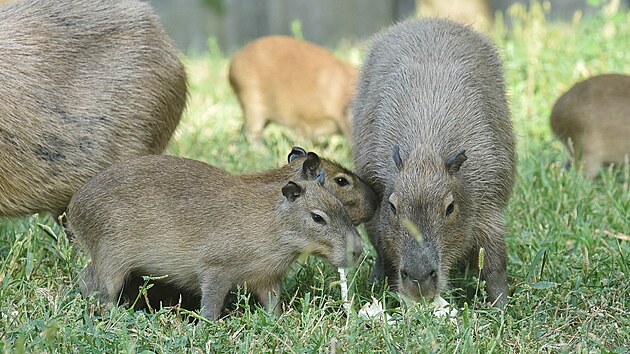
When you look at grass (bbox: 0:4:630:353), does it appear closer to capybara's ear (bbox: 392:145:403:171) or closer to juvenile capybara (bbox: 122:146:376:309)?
juvenile capybara (bbox: 122:146:376:309)

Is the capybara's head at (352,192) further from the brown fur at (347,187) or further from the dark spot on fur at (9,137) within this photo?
the dark spot on fur at (9,137)

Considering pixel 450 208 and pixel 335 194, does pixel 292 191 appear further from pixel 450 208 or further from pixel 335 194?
pixel 450 208

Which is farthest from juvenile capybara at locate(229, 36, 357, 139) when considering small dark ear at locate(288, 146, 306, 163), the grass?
small dark ear at locate(288, 146, 306, 163)

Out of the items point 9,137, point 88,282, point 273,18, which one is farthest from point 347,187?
point 273,18

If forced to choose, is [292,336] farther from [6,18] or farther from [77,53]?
[6,18]

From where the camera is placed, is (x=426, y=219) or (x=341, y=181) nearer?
(x=426, y=219)

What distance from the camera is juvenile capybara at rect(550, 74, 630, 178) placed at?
686cm

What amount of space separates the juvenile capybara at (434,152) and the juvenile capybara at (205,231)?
28 centimetres

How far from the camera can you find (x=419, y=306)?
3732mm

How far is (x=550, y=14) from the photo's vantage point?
13.1 metres

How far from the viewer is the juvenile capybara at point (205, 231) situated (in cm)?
390

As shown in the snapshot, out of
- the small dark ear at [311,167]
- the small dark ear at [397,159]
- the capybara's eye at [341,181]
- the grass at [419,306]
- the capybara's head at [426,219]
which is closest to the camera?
the grass at [419,306]

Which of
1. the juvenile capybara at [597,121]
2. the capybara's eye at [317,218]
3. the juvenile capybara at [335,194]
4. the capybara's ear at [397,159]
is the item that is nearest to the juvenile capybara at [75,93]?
the juvenile capybara at [335,194]

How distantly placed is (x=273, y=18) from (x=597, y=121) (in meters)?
9.10
